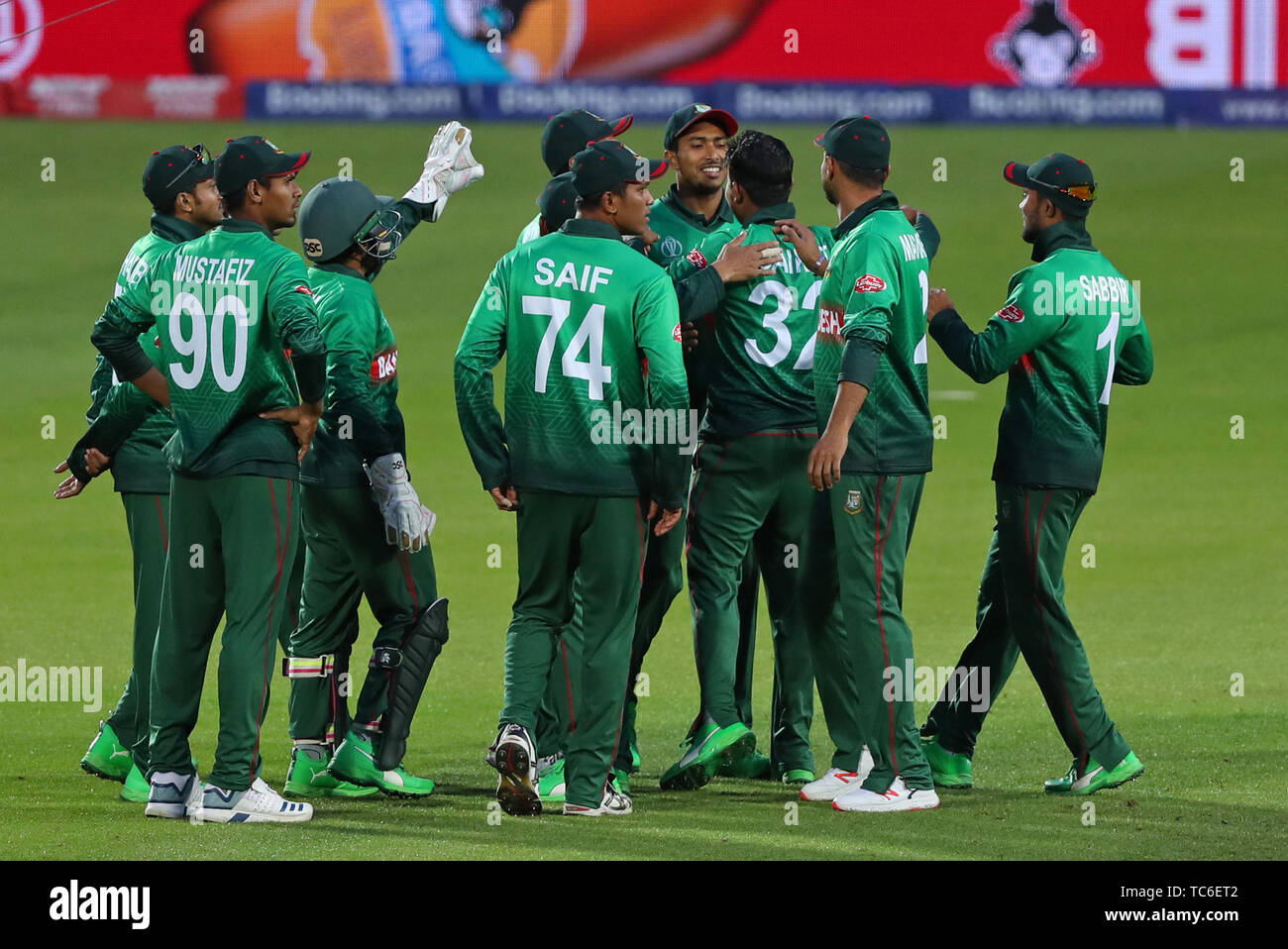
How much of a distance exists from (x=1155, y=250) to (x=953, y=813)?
17.8 m

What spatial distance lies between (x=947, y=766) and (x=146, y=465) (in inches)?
123

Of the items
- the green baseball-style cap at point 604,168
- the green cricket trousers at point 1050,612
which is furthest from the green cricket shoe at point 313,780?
the green cricket trousers at point 1050,612

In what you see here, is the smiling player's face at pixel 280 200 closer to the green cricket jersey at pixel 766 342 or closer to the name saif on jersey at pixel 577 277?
the name saif on jersey at pixel 577 277

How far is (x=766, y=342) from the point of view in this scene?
694 cm

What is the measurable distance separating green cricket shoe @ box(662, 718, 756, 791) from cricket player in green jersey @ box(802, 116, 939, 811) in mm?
340

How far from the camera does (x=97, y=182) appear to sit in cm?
2478

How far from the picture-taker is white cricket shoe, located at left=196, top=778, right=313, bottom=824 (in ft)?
20.2

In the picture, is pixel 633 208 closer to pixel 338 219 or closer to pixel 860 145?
pixel 860 145

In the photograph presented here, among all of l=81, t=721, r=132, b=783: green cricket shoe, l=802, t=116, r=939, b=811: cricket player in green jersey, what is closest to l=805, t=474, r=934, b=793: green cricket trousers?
l=802, t=116, r=939, b=811: cricket player in green jersey

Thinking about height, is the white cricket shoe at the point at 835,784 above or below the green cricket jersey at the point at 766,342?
below

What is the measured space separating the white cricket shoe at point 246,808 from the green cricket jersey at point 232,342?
3.36ft

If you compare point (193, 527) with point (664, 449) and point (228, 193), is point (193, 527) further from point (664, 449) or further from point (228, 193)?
point (664, 449)

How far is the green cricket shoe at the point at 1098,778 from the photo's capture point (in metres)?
6.73

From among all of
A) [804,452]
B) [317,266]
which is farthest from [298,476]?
[804,452]
